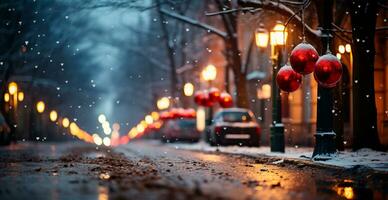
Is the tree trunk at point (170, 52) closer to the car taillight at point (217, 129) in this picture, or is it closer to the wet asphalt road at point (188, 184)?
the car taillight at point (217, 129)

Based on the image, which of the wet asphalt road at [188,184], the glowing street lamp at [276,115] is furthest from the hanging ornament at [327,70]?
the glowing street lamp at [276,115]

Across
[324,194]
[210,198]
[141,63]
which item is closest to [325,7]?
[324,194]

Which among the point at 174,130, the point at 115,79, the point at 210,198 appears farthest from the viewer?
the point at 115,79

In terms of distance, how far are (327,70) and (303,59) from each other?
589mm

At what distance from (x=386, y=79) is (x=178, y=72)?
22249 mm

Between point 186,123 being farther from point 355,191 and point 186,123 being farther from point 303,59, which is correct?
point 355,191

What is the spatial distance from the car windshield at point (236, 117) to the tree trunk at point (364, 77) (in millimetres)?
12219

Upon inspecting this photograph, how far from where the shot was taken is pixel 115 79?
81.8 m

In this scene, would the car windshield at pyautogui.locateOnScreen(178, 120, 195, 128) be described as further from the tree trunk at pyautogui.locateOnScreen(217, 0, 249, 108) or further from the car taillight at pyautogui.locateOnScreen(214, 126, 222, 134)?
the car taillight at pyautogui.locateOnScreen(214, 126, 222, 134)

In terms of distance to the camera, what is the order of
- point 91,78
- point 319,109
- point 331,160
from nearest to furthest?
point 331,160 < point 319,109 < point 91,78

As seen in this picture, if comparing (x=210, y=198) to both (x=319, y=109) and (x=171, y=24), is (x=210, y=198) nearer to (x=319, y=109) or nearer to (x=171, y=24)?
(x=319, y=109)

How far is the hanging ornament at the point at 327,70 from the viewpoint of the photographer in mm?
15656

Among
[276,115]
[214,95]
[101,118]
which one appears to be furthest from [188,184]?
[101,118]

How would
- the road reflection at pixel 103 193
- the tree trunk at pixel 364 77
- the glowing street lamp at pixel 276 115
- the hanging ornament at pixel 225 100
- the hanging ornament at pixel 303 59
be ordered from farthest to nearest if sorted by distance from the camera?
the hanging ornament at pixel 225 100, the glowing street lamp at pixel 276 115, the tree trunk at pixel 364 77, the hanging ornament at pixel 303 59, the road reflection at pixel 103 193
